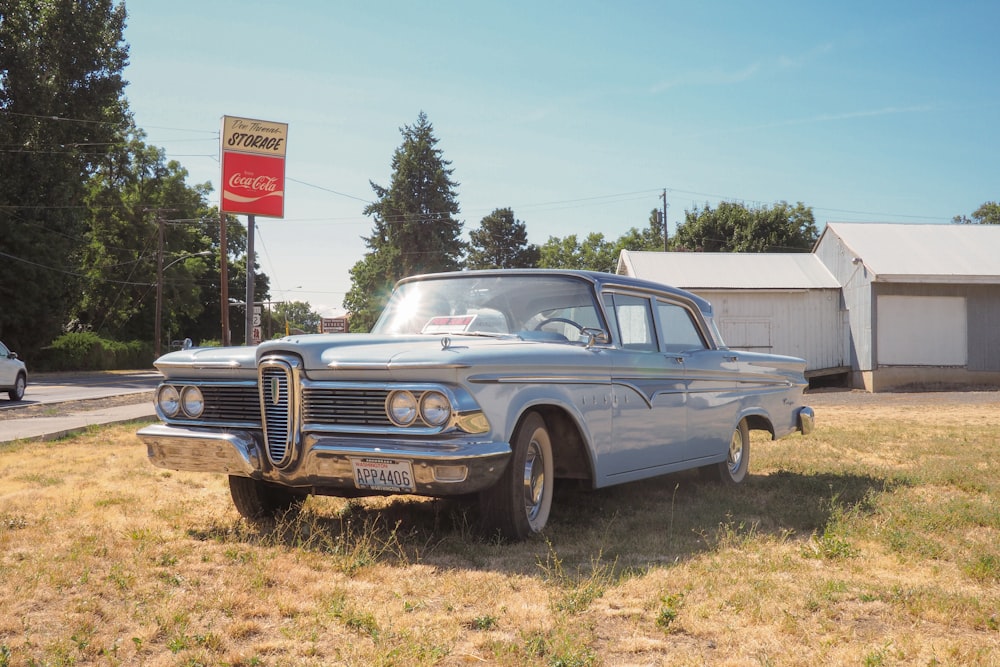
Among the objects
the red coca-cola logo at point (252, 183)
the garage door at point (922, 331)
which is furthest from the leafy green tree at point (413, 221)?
the garage door at point (922, 331)

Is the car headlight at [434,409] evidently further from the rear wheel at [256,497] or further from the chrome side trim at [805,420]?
the chrome side trim at [805,420]

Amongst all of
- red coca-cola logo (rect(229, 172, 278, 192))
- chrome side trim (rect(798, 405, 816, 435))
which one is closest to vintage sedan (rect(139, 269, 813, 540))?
chrome side trim (rect(798, 405, 816, 435))

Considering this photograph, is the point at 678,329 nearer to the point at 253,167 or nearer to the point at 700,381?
the point at 700,381

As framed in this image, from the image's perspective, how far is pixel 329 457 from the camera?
4605 millimetres

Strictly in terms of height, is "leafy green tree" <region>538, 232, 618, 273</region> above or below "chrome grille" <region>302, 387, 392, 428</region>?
above

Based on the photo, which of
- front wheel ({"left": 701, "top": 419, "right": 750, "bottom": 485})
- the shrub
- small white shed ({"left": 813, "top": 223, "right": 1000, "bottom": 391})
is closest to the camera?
front wheel ({"left": 701, "top": 419, "right": 750, "bottom": 485})

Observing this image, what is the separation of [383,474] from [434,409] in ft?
1.41

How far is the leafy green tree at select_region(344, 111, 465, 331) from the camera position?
190 feet

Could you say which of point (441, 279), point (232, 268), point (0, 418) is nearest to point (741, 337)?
point (0, 418)

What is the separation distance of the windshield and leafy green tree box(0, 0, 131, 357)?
33964mm

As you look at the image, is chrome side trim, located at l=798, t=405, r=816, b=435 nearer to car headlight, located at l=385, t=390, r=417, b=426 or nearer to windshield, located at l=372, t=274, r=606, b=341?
windshield, located at l=372, t=274, r=606, b=341

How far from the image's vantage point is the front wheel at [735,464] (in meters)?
7.26

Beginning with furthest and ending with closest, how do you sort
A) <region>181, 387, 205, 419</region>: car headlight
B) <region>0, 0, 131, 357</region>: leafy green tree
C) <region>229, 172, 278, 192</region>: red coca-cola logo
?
<region>0, 0, 131, 357</region>: leafy green tree → <region>229, 172, 278, 192</region>: red coca-cola logo → <region>181, 387, 205, 419</region>: car headlight

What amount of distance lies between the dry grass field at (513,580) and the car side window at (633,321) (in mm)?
1169
